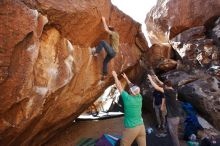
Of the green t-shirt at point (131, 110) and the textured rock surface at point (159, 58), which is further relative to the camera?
the textured rock surface at point (159, 58)

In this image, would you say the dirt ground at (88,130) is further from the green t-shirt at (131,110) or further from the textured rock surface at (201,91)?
the green t-shirt at (131,110)

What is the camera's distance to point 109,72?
10.6 metres

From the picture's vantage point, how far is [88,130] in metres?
11.7

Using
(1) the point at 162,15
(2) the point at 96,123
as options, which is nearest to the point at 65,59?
(2) the point at 96,123

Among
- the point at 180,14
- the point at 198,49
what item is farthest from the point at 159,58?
the point at 180,14

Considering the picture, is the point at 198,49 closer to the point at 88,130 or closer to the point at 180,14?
the point at 180,14

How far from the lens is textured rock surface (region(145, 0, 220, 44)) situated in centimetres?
1528

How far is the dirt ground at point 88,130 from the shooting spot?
10.7 meters

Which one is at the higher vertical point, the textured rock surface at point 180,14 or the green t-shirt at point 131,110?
the textured rock surface at point 180,14

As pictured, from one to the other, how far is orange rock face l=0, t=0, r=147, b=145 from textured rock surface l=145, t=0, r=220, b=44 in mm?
6251

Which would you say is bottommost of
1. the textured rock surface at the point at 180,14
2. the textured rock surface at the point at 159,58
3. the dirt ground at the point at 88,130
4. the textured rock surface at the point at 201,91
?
the dirt ground at the point at 88,130

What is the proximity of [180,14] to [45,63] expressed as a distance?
10.7m

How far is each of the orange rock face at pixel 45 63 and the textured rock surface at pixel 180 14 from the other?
6.25 metres

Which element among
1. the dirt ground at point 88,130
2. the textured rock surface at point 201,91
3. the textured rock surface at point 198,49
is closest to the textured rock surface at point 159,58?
the textured rock surface at point 198,49
